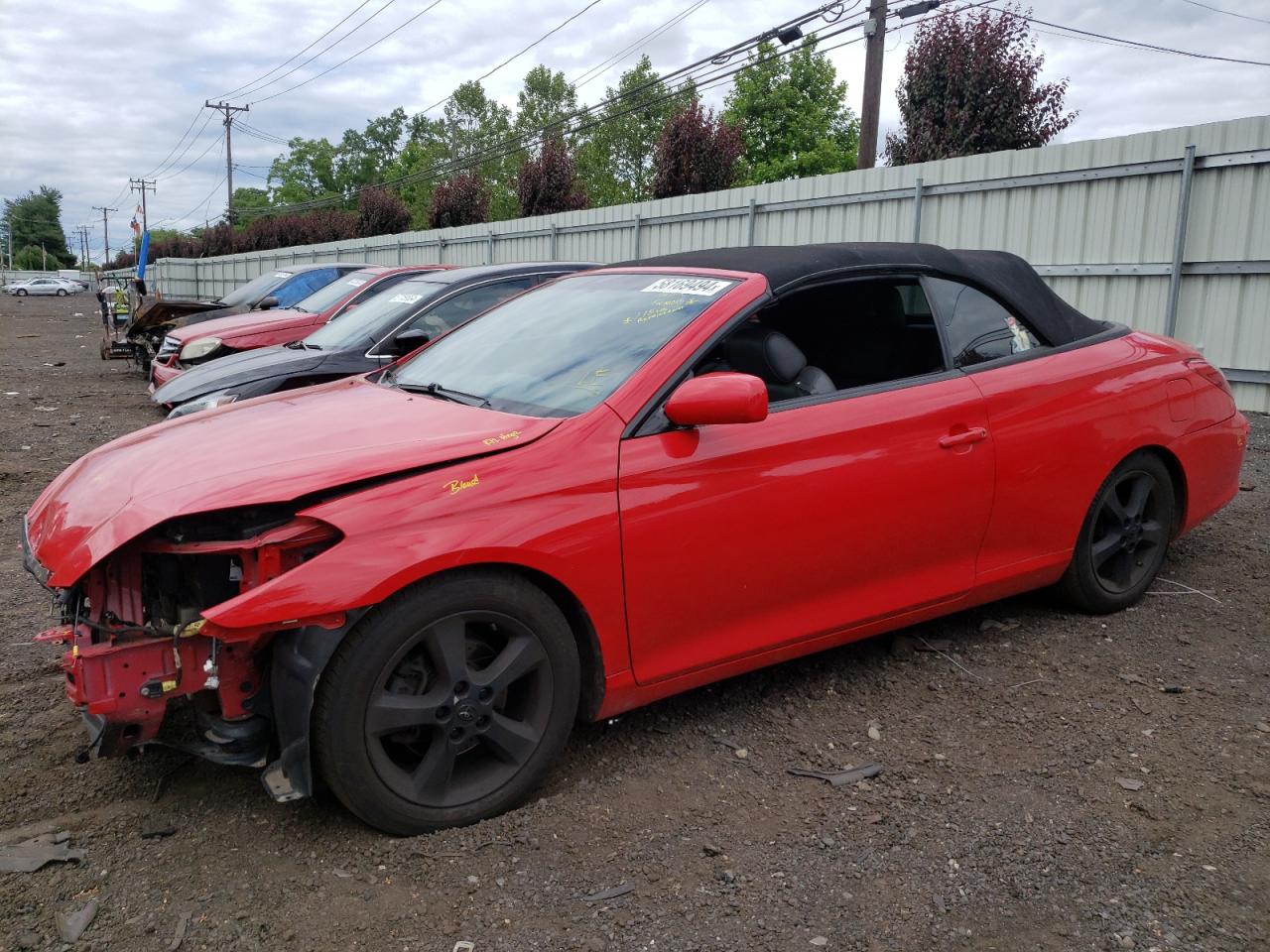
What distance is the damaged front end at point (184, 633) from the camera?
2508 mm

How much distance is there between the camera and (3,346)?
73.3ft

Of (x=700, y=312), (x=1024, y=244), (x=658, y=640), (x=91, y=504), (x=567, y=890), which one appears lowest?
(x=567, y=890)

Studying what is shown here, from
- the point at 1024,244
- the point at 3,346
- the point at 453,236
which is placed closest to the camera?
the point at 1024,244

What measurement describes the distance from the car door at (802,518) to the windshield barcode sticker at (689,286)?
45cm

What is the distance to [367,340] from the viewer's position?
761 centimetres

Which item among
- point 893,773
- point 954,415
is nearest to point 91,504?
point 893,773

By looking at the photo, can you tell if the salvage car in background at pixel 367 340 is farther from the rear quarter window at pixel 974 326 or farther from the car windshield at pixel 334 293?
the rear quarter window at pixel 974 326

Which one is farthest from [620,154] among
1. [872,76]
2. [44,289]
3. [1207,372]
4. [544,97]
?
[1207,372]

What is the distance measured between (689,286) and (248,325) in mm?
7512

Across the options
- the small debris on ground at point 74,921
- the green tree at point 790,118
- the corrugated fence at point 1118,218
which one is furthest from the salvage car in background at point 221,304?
the green tree at point 790,118

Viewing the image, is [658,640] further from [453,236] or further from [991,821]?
[453,236]

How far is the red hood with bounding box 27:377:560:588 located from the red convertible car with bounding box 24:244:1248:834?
0.04ft

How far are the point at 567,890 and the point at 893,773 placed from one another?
3.69 feet

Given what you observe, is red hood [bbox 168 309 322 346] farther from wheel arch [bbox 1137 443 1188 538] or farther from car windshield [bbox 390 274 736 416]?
wheel arch [bbox 1137 443 1188 538]
